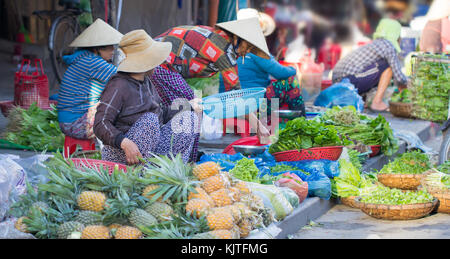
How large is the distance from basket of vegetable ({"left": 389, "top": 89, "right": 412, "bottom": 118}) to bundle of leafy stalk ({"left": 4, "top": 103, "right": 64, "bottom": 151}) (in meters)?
5.05

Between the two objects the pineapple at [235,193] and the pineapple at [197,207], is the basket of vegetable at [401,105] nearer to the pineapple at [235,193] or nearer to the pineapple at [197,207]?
the pineapple at [235,193]

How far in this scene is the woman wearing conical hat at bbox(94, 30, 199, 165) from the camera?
421 centimetres

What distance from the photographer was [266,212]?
3957mm

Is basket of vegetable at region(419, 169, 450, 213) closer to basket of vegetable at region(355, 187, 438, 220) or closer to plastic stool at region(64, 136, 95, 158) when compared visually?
basket of vegetable at region(355, 187, 438, 220)

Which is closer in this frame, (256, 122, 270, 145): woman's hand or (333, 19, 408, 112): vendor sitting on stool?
(256, 122, 270, 145): woman's hand

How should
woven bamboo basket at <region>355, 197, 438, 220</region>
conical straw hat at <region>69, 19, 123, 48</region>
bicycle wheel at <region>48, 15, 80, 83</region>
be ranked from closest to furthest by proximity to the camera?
1. woven bamboo basket at <region>355, 197, 438, 220</region>
2. conical straw hat at <region>69, 19, 123, 48</region>
3. bicycle wheel at <region>48, 15, 80, 83</region>

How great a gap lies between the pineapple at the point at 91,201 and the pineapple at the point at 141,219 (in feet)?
0.58

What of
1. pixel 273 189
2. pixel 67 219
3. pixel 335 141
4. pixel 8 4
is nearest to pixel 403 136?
pixel 335 141

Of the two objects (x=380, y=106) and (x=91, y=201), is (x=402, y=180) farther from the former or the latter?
(x=380, y=106)

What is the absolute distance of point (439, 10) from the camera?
31.3 feet

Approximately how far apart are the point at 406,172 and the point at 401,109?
12.1 ft

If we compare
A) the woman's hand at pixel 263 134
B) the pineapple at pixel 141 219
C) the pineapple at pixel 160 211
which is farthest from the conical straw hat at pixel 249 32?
the pineapple at pixel 141 219

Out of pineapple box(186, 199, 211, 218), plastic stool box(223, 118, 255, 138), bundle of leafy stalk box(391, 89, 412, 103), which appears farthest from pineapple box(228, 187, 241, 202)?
bundle of leafy stalk box(391, 89, 412, 103)

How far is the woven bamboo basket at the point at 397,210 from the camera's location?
4.79 m
